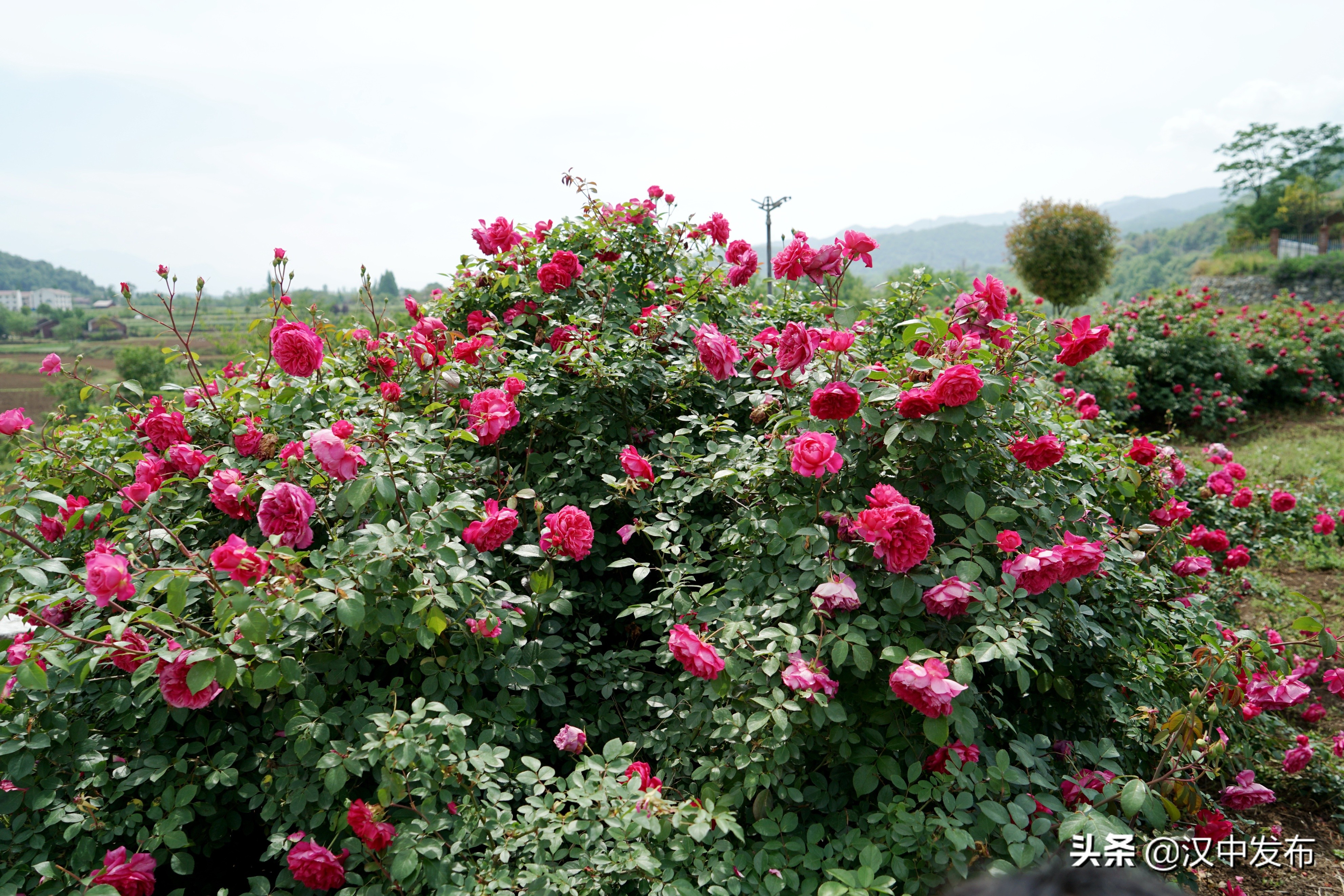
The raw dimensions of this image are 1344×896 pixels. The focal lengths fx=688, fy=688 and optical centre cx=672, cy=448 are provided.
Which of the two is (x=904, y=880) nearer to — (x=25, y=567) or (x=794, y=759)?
(x=794, y=759)

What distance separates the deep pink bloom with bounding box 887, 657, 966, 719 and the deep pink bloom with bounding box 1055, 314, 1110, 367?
0.88 metres

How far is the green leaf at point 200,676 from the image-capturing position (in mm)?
1302

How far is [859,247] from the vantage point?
6.63 feet

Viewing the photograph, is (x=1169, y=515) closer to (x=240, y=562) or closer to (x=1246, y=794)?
(x=1246, y=794)

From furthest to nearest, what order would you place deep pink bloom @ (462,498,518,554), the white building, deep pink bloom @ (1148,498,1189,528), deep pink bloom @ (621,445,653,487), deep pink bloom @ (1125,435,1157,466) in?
the white building < deep pink bloom @ (1148,498,1189,528) < deep pink bloom @ (1125,435,1157,466) < deep pink bloom @ (621,445,653,487) < deep pink bloom @ (462,498,518,554)

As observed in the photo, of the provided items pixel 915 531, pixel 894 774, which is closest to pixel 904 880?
pixel 894 774

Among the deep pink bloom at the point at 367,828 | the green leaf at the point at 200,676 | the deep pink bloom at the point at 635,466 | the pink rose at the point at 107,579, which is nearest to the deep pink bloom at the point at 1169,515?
the deep pink bloom at the point at 635,466

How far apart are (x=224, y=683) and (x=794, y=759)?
118cm

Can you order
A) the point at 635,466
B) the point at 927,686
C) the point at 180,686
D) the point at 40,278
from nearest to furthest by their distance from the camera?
the point at 927,686
the point at 180,686
the point at 635,466
the point at 40,278

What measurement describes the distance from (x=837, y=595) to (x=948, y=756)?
0.42m

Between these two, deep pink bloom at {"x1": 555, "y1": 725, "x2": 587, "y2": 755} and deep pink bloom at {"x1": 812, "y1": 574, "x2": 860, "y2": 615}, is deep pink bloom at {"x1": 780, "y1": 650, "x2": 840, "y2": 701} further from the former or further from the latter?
deep pink bloom at {"x1": 555, "y1": 725, "x2": 587, "y2": 755}

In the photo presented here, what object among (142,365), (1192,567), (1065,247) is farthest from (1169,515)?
(142,365)

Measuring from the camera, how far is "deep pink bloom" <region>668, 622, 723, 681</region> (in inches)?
57.1

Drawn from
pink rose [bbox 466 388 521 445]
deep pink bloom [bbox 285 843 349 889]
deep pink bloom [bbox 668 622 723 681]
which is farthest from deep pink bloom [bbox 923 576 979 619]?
deep pink bloom [bbox 285 843 349 889]
